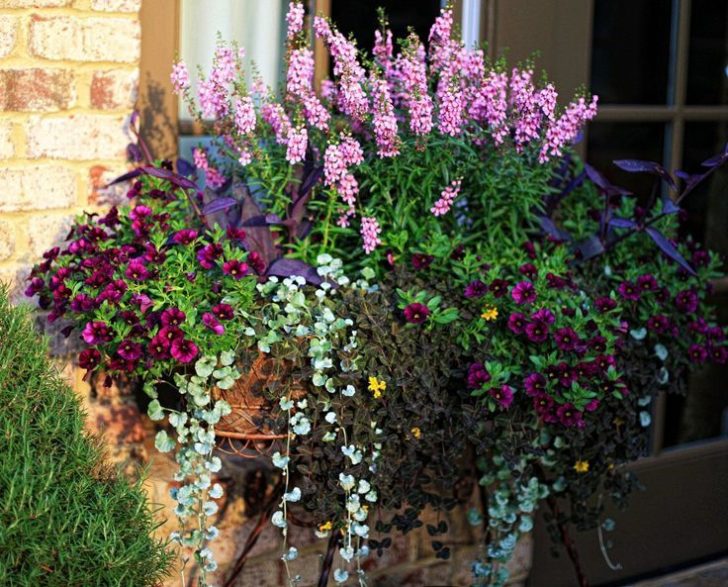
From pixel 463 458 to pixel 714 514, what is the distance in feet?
4.00

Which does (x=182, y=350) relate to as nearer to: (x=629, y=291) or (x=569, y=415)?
(x=569, y=415)

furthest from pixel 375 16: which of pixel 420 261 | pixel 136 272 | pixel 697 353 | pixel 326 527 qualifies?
pixel 326 527

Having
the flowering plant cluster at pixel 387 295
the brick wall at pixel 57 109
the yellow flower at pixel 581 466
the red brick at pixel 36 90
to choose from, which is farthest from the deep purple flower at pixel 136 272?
the yellow flower at pixel 581 466

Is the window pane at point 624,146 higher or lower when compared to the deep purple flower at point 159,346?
higher

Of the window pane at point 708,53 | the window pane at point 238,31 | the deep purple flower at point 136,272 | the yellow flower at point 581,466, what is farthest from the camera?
the window pane at point 708,53

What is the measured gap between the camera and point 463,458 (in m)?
3.48

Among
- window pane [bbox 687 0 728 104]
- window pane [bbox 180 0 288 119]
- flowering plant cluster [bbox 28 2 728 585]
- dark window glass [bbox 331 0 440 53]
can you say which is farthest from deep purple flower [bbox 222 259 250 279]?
window pane [bbox 687 0 728 104]

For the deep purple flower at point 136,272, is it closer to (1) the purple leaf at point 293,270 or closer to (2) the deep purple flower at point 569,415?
(1) the purple leaf at point 293,270

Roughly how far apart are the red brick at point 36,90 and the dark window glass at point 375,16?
0.77m

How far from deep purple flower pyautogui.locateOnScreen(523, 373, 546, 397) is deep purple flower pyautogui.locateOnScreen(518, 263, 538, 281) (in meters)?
0.28

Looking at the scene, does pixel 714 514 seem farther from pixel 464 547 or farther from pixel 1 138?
pixel 1 138

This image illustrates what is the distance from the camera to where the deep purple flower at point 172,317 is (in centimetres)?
269

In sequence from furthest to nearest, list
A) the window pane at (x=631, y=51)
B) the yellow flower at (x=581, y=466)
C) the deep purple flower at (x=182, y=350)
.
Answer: the window pane at (x=631, y=51), the yellow flower at (x=581, y=466), the deep purple flower at (x=182, y=350)

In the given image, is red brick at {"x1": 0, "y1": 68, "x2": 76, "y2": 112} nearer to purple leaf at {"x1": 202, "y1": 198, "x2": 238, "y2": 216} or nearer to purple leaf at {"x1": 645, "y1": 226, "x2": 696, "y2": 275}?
purple leaf at {"x1": 202, "y1": 198, "x2": 238, "y2": 216}
